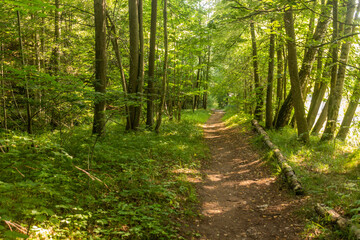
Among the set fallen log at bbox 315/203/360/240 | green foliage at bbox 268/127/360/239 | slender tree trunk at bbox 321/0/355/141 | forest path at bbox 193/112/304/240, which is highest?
slender tree trunk at bbox 321/0/355/141

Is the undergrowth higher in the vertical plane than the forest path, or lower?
higher

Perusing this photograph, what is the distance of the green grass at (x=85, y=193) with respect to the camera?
2787 mm

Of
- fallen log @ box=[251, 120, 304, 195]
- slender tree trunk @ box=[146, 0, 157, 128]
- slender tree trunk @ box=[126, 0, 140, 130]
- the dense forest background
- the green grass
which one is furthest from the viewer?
slender tree trunk @ box=[146, 0, 157, 128]

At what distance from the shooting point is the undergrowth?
3912 mm

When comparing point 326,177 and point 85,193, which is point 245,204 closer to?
point 326,177

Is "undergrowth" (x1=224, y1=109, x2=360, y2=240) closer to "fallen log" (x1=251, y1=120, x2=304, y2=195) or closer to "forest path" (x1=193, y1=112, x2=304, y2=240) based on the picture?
"fallen log" (x1=251, y1=120, x2=304, y2=195)

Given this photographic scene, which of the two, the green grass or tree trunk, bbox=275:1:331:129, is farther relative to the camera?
tree trunk, bbox=275:1:331:129

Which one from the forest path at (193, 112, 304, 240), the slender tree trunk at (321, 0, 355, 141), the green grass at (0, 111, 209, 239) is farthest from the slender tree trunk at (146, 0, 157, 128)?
the slender tree trunk at (321, 0, 355, 141)

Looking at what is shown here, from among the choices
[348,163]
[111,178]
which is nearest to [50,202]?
[111,178]

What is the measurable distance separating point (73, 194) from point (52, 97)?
238cm

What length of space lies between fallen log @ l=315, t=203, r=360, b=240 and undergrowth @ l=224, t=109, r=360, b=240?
0.31 feet

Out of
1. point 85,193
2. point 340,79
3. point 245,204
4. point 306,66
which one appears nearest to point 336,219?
point 245,204

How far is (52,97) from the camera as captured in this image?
4895 millimetres

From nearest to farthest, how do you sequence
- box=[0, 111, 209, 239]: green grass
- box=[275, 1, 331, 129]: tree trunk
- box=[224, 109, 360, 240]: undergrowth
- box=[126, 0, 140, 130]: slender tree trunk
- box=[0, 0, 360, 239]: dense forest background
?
box=[0, 111, 209, 239]: green grass < box=[0, 0, 360, 239]: dense forest background < box=[224, 109, 360, 240]: undergrowth < box=[275, 1, 331, 129]: tree trunk < box=[126, 0, 140, 130]: slender tree trunk
